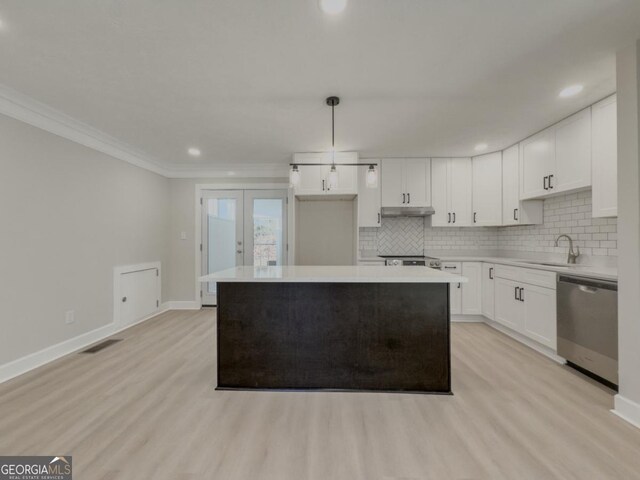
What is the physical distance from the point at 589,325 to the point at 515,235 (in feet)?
6.84

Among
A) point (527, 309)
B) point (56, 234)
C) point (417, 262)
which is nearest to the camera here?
point (56, 234)

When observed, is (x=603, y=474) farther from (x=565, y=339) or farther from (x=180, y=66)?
(x=180, y=66)

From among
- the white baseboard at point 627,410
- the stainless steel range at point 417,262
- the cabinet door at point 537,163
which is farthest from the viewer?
the stainless steel range at point 417,262

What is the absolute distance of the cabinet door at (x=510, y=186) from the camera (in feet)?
12.6

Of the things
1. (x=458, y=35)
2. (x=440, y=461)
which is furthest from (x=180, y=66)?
(x=440, y=461)

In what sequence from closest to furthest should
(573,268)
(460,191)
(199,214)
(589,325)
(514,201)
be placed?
(589,325) < (573,268) < (514,201) < (460,191) < (199,214)

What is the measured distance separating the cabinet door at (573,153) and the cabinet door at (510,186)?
0.63 metres

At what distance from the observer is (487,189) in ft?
14.0

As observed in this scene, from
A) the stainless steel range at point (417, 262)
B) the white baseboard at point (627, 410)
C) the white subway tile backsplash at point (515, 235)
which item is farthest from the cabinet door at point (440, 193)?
the white baseboard at point (627, 410)

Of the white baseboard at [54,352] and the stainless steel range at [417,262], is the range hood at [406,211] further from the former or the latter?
the white baseboard at [54,352]

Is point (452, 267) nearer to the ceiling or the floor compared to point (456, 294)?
nearer to the ceiling

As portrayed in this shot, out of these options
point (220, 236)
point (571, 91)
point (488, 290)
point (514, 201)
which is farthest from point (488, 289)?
point (220, 236)

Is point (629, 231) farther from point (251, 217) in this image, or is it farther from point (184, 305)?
point (184, 305)

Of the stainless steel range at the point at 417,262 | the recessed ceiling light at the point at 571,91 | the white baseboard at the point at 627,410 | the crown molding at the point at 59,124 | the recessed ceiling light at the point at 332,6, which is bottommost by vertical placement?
the white baseboard at the point at 627,410
